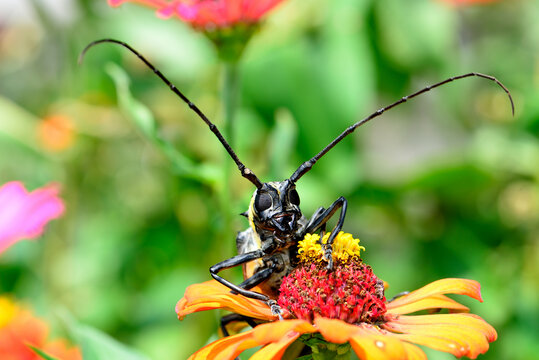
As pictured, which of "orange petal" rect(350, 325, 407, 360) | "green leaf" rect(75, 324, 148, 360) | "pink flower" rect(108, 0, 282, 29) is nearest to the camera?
"orange petal" rect(350, 325, 407, 360)

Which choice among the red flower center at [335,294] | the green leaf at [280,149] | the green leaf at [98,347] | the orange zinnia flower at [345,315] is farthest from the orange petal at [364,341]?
the green leaf at [280,149]

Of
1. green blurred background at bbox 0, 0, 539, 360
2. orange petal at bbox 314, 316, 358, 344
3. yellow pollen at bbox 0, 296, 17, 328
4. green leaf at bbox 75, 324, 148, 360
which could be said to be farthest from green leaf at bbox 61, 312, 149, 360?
green blurred background at bbox 0, 0, 539, 360

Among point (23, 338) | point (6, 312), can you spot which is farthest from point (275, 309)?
point (6, 312)

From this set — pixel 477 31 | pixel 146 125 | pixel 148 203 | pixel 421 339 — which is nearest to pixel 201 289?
pixel 421 339

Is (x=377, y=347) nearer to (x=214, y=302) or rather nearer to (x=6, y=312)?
(x=214, y=302)

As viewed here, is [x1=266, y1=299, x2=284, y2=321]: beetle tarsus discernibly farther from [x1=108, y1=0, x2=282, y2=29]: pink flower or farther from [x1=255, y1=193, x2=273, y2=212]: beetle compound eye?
[x1=108, y1=0, x2=282, y2=29]: pink flower

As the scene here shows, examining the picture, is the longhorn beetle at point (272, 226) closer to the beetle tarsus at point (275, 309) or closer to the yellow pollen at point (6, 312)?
the beetle tarsus at point (275, 309)
